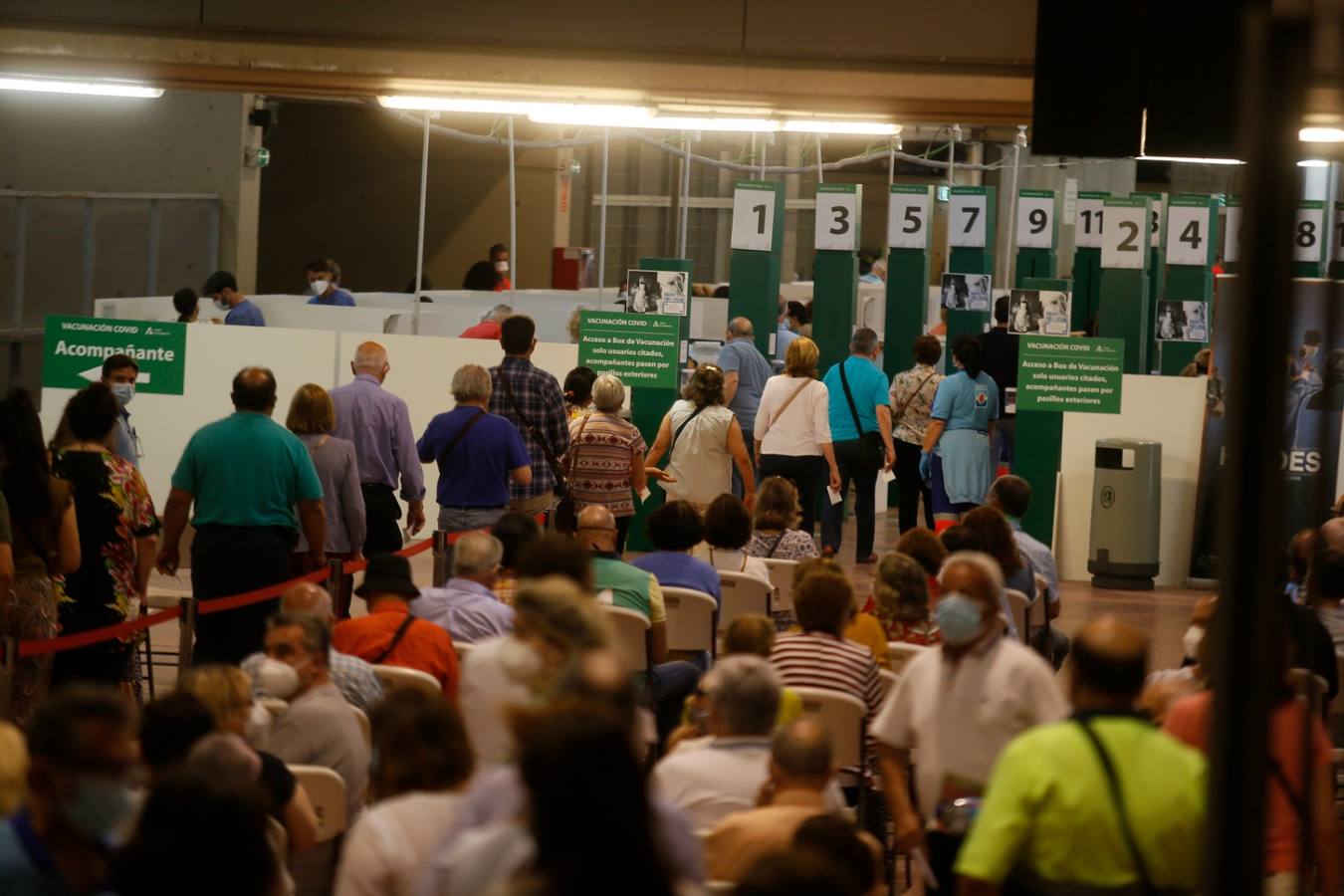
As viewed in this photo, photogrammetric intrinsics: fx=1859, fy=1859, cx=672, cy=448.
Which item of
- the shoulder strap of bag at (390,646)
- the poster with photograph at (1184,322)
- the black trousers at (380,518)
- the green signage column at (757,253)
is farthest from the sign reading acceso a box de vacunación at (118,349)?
Answer: the poster with photograph at (1184,322)

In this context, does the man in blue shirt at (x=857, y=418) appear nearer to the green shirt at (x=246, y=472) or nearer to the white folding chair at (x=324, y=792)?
the green shirt at (x=246, y=472)

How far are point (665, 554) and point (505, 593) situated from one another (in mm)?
739

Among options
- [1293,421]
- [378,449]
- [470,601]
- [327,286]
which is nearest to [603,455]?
[378,449]

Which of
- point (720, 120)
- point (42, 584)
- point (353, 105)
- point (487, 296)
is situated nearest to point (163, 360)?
point (720, 120)

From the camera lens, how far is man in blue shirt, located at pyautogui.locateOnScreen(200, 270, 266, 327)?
550 inches

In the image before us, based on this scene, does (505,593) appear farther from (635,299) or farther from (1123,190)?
(1123,190)

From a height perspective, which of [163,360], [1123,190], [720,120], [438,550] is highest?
[1123,190]

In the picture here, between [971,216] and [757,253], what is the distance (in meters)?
2.23

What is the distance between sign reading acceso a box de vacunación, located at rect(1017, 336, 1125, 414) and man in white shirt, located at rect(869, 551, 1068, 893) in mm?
7418

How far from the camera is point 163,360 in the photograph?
11.2 meters

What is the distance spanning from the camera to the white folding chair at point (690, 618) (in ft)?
20.8

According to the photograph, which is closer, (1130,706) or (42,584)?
(1130,706)

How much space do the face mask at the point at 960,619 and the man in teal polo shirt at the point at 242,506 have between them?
10.8ft

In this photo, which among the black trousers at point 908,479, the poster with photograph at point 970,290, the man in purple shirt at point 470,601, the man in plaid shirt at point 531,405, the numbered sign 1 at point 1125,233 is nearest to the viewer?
the man in purple shirt at point 470,601
